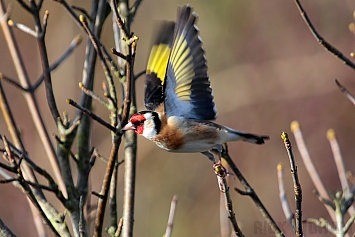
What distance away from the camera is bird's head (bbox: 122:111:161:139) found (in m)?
2.44

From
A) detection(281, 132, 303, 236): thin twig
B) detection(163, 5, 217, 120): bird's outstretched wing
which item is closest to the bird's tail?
detection(163, 5, 217, 120): bird's outstretched wing

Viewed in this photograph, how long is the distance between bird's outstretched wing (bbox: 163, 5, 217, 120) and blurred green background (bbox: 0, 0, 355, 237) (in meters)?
3.20

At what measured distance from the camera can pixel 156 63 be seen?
2.85 meters

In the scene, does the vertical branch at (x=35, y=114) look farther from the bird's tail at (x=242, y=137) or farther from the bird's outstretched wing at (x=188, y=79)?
the bird's tail at (x=242, y=137)

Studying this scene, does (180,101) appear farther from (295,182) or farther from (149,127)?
(295,182)

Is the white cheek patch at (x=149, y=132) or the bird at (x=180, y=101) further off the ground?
the bird at (x=180, y=101)

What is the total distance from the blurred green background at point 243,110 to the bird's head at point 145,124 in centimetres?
325

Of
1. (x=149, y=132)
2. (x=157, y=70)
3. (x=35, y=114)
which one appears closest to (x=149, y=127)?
(x=149, y=132)

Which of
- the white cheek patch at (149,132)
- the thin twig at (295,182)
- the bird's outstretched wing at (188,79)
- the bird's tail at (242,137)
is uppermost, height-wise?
the bird's outstretched wing at (188,79)

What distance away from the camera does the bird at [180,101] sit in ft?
8.36

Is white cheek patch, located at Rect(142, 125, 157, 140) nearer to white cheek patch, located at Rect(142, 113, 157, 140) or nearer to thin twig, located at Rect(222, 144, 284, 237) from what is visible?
A: white cheek patch, located at Rect(142, 113, 157, 140)

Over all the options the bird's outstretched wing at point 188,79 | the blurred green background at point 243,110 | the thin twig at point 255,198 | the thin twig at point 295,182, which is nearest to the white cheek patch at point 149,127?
the bird's outstretched wing at point 188,79

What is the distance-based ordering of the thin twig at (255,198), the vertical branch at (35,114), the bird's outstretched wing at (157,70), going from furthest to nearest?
the bird's outstretched wing at (157,70), the vertical branch at (35,114), the thin twig at (255,198)

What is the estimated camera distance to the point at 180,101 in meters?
2.74
